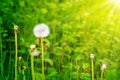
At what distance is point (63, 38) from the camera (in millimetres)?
3949

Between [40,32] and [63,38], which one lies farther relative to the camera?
[63,38]

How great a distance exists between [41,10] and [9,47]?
81 centimetres

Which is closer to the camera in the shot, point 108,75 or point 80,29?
point 108,75

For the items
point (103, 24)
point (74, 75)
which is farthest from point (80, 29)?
point (74, 75)

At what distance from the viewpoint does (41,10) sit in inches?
171

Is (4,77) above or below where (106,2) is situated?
below

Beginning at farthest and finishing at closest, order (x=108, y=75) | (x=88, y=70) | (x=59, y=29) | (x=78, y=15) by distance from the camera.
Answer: (x=78, y=15) → (x=59, y=29) → (x=88, y=70) → (x=108, y=75)

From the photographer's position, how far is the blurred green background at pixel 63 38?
127 inches

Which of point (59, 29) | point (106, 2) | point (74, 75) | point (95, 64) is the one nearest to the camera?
point (74, 75)

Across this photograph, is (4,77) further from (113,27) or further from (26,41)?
(113,27)

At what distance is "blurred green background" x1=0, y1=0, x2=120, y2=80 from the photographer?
10.6ft

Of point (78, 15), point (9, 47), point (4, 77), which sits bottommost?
point (4, 77)

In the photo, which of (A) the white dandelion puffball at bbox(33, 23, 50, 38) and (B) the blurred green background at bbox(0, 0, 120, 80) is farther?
(B) the blurred green background at bbox(0, 0, 120, 80)

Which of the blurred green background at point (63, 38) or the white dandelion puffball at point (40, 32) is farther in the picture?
the blurred green background at point (63, 38)
